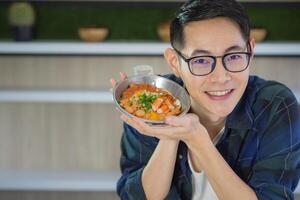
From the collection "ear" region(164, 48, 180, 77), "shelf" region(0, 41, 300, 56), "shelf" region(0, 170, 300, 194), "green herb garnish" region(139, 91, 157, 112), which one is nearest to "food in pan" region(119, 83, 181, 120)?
"green herb garnish" region(139, 91, 157, 112)

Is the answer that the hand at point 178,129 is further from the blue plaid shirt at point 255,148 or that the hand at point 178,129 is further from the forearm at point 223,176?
the blue plaid shirt at point 255,148

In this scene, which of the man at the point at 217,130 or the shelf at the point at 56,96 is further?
the shelf at the point at 56,96

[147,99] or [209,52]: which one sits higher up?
[209,52]

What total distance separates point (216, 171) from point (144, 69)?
404 millimetres

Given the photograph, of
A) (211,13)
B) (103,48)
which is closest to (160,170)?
(211,13)

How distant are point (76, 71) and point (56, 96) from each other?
0.34 metres

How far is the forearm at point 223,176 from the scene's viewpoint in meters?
1.42

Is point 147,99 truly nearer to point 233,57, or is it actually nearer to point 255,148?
point 233,57

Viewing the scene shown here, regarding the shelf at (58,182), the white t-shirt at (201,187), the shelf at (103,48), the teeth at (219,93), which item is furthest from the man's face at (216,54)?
the shelf at (58,182)

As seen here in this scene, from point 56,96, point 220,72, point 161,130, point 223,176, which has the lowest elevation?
point 56,96

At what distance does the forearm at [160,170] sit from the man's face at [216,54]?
174 millimetres

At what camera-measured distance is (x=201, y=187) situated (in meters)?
1.61

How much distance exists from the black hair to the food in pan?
16 cm

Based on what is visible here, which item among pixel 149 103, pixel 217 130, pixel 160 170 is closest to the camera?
pixel 149 103
